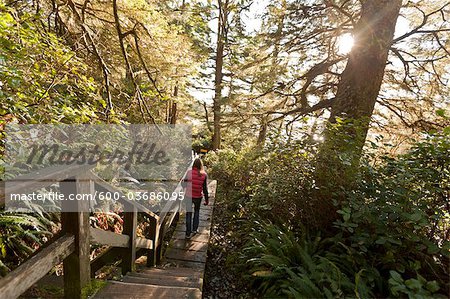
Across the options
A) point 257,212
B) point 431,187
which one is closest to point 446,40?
point 431,187

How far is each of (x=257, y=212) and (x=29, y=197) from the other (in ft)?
16.0

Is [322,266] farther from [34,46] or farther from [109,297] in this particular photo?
[34,46]

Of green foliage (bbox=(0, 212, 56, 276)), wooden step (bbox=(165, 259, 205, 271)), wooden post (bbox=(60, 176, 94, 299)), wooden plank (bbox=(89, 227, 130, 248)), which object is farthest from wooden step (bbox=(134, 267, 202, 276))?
wooden post (bbox=(60, 176, 94, 299))

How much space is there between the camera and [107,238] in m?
2.97

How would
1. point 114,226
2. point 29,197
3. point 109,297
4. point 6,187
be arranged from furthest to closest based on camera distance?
point 114,226 → point 29,197 → point 109,297 → point 6,187

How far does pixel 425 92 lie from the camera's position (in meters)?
7.67

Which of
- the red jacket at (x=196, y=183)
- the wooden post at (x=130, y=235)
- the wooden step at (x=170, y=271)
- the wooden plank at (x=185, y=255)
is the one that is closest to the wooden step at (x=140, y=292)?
the wooden post at (x=130, y=235)

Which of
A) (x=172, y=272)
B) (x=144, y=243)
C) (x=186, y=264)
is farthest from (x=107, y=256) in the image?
(x=186, y=264)

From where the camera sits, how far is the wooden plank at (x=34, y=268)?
148cm

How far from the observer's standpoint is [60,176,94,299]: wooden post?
87.3 inches

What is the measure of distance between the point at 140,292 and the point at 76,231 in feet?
3.22

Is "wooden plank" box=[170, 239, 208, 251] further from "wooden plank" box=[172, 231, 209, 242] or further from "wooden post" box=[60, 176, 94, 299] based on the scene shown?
"wooden post" box=[60, 176, 94, 299]

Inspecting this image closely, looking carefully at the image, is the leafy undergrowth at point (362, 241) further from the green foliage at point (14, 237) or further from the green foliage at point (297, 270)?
the green foliage at point (14, 237)

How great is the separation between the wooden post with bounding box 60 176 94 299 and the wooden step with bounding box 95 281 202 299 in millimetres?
250
